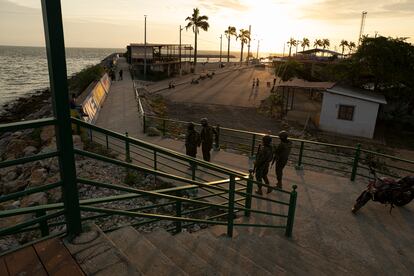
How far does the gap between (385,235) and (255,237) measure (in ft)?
9.15

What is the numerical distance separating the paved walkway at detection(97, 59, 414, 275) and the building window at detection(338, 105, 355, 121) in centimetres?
1527

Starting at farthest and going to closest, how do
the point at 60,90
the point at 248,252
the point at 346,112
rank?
the point at 346,112 → the point at 248,252 → the point at 60,90

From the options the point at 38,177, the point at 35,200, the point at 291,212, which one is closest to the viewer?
the point at 291,212

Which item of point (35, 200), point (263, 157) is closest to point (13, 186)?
point (35, 200)

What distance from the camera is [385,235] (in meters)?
5.98

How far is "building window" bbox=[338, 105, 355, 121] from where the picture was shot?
22359mm

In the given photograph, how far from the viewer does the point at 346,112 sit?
73.9 ft

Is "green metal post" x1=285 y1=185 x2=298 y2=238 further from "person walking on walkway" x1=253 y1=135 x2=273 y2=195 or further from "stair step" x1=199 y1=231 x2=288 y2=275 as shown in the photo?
"person walking on walkway" x1=253 y1=135 x2=273 y2=195

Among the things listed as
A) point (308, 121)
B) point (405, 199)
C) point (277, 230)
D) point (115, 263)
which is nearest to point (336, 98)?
point (308, 121)

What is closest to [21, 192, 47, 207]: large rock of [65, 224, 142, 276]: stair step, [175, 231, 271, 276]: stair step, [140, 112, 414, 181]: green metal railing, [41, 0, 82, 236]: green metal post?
[140, 112, 414, 181]: green metal railing

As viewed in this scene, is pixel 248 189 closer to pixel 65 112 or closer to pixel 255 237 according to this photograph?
pixel 255 237

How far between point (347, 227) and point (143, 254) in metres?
4.68

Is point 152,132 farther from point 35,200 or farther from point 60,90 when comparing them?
point 60,90

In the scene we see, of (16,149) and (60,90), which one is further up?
(60,90)
